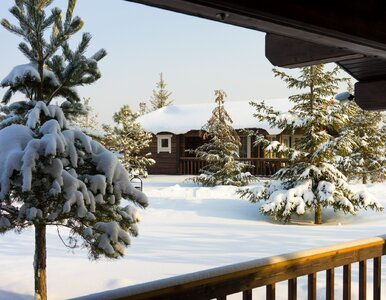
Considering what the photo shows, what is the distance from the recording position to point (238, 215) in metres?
11.3

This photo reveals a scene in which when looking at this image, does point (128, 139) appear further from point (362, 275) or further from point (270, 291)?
point (270, 291)

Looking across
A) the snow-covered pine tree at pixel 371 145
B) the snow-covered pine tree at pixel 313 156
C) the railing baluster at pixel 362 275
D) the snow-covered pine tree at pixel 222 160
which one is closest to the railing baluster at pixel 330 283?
the railing baluster at pixel 362 275

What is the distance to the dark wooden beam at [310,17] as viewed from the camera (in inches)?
51.8

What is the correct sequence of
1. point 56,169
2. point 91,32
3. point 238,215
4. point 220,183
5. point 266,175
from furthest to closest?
point 266,175 → point 220,183 → point 238,215 → point 91,32 → point 56,169

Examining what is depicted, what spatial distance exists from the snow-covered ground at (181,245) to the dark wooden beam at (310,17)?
3639 mm

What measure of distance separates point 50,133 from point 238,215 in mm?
7695

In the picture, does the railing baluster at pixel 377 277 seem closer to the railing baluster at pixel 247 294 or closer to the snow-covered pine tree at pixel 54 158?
the railing baluster at pixel 247 294

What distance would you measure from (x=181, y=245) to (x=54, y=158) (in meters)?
4.10

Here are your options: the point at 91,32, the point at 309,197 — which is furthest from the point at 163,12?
the point at 309,197

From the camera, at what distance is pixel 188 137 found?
2552 cm

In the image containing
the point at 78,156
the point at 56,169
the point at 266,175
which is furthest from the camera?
the point at 266,175

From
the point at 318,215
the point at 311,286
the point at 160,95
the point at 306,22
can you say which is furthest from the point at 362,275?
the point at 160,95

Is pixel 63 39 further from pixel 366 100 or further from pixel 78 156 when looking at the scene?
pixel 366 100

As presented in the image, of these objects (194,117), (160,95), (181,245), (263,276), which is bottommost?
(181,245)
